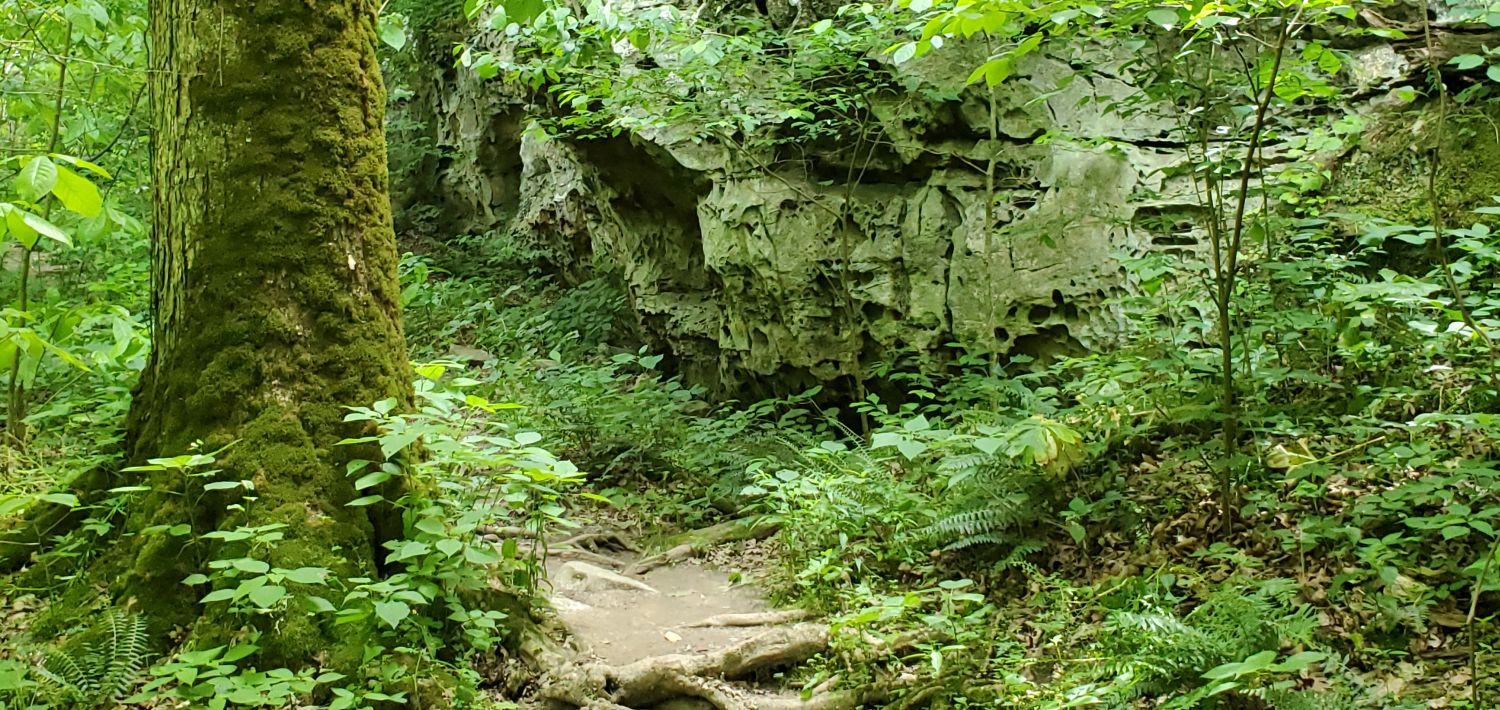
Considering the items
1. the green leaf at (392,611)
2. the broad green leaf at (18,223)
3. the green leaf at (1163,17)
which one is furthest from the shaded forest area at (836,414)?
the green leaf at (392,611)

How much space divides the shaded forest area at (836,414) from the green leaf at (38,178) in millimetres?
11

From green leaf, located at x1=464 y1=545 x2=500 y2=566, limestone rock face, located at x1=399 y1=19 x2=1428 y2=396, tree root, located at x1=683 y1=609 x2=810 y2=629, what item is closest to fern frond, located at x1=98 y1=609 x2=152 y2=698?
green leaf, located at x1=464 y1=545 x2=500 y2=566

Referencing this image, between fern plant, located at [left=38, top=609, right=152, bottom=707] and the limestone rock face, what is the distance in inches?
191

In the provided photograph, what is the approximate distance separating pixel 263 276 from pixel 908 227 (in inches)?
216

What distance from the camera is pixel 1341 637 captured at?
10.7 ft

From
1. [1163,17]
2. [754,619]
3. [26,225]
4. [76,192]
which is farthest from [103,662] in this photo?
[1163,17]

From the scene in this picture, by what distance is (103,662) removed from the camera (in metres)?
2.88

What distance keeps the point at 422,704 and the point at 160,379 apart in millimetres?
1813

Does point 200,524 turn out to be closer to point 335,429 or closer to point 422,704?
point 335,429

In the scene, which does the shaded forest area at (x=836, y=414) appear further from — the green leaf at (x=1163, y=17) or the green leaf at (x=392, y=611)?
the green leaf at (x=392, y=611)

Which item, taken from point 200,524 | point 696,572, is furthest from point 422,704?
point 696,572

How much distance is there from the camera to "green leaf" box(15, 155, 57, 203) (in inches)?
69.0

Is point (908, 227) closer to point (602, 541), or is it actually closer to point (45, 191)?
point (602, 541)

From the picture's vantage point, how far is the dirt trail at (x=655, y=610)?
4.09 metres
